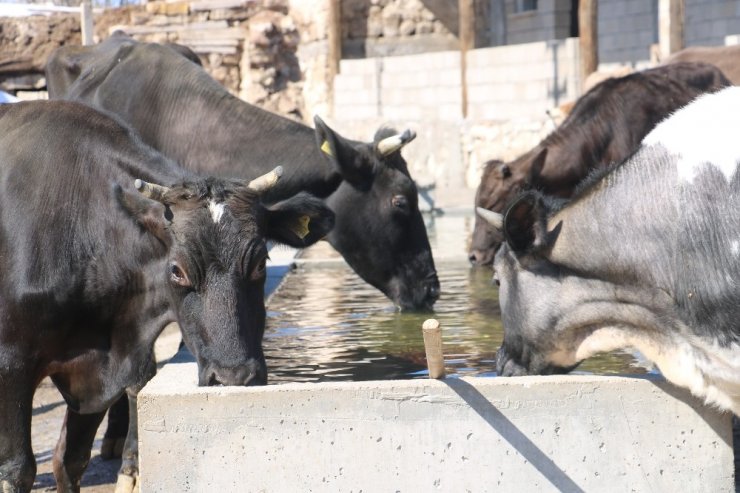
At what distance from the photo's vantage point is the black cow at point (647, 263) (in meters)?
4.47

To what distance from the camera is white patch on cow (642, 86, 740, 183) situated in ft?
14.9

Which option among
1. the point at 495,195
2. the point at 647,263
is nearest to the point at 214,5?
the point at 495,195

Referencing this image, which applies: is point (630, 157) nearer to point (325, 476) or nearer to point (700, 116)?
point (700, 116)

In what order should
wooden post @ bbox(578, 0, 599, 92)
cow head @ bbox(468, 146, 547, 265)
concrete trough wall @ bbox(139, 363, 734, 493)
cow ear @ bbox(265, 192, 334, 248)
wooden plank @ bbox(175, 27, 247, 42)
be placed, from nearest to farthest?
1. concrete trough wall @ bbox(139, 363, 734, 493)
2. cow ear @ bbox(265, 192, 334, 248)
3. cow head @ bbox(468, 146, 547, 265)
4. wooden post @ bbox(578, 0, 599, 92)
5. wooden plank @ bbox(175, 27, 247, 42)

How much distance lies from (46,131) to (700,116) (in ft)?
8.82

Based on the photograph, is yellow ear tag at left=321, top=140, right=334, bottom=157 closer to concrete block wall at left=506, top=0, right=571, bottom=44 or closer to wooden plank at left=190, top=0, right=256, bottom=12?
concrete block wall at left=506, top=0, right=571, bottom=44

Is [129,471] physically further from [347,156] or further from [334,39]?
[334,39]

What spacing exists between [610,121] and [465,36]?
12659mm

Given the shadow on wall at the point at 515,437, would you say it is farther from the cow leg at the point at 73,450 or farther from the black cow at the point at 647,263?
the cow leg at the point at 73,450

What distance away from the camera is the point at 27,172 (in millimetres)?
5059

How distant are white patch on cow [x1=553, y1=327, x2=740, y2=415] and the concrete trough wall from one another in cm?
13

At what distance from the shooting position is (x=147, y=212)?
4.91 m

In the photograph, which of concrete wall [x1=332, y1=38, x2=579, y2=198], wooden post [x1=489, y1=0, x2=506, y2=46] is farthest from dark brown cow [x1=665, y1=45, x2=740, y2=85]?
wooden post [x1=489, y1=0, x2=506, y2=46]

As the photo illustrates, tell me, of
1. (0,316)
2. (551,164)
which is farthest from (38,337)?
(551,164)
